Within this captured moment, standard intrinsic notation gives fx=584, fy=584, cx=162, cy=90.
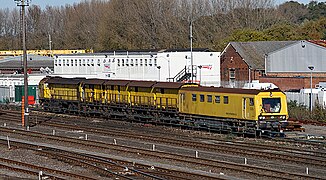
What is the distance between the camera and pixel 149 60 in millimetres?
61125

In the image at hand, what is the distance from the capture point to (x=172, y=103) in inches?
1508

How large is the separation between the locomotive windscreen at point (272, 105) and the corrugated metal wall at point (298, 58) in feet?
78.9

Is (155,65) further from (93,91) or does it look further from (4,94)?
(4,94)

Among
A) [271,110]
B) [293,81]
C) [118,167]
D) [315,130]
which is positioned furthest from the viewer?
[293,81]

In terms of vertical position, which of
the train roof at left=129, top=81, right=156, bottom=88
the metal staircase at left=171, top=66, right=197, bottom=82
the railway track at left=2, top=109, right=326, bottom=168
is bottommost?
the railway track at left=2, top=109, right=326, bottom=168

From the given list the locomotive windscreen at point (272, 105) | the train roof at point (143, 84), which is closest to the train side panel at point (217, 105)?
the locomotive windscreen at point (272, 105)

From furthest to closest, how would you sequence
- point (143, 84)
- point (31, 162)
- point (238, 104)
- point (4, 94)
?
point (4, 94) → point (143, 84) → point (238, 104) → point (31, 162)

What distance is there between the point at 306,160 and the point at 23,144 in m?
14.5

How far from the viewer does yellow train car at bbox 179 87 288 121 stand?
3186cm

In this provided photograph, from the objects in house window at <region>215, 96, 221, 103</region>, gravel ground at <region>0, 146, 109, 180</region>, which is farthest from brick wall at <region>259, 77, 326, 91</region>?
gravel ground at <region>0, 146, 109, 180</region>

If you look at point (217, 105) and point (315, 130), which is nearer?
point (217, 105)

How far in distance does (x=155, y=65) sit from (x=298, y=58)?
47.3ft

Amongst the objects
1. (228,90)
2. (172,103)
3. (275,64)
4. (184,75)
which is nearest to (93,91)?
(172,103)

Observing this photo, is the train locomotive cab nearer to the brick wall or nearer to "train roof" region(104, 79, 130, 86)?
"train roof" region(104, 79, 130, 86)
